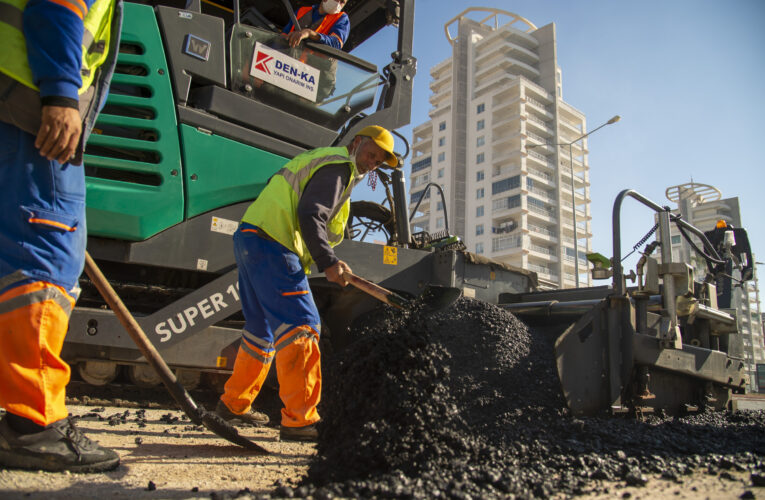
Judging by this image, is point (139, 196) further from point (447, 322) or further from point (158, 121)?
point (447, 322)

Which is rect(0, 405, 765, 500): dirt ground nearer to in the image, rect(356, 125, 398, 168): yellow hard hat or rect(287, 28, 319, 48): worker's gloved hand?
rect(356, 125, 398, 168): yellow hard hat

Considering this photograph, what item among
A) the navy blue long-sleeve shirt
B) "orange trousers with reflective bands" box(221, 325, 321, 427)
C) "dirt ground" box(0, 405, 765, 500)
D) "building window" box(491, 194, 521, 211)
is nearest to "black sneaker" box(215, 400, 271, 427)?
"dirt ground" box(0, 405, 765, 500)

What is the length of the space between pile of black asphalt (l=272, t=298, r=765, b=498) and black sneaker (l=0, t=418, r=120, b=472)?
758 millimetres

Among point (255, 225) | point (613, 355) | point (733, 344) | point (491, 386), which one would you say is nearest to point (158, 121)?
point (255, 225)

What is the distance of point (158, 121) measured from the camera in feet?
9.96

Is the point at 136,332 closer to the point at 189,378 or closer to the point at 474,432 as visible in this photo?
the point at 189,378

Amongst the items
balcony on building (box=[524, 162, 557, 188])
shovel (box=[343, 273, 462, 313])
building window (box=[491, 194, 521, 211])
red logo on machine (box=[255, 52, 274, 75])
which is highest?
balcony on building (box=[524, 162, 557, 188])

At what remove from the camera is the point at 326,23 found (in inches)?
147

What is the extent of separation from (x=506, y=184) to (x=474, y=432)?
46632mm

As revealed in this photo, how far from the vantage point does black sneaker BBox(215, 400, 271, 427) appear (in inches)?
112

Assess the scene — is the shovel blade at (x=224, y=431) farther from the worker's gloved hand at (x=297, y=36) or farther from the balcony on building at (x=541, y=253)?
the balcony on building at (x=541, y=253)

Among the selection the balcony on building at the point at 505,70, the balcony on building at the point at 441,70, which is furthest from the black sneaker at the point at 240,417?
the balcony on building at the point at 441,70

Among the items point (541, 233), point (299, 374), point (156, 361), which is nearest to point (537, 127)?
point (541, 233)

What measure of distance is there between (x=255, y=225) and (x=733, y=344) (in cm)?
452
